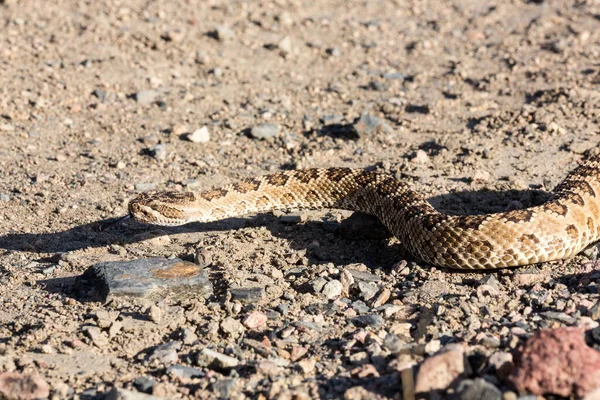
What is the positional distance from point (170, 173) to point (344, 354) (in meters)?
5.14

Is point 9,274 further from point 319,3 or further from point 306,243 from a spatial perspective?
point 319,3

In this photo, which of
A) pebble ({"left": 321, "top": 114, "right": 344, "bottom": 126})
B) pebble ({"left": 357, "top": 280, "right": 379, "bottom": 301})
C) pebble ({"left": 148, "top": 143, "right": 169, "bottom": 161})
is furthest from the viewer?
pebble ({"left": 321, "top": 114, "right": 344, "bottom": 126})

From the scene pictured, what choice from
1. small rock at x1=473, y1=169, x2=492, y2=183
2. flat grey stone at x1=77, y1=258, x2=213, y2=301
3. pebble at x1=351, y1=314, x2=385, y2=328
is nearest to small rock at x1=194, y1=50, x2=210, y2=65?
small rock at x1=473, y1=169, x2=492, y2=183

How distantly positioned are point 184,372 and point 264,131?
6.07 metres

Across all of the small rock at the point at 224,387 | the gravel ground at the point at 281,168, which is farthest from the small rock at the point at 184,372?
the small rock at the point at 224,387

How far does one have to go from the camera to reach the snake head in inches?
341

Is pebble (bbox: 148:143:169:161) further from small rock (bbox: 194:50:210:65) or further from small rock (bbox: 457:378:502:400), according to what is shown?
small rock (bbox: 457:378:502:400)

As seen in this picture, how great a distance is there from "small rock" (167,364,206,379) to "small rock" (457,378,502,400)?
1.97m

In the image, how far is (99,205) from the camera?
9828mm

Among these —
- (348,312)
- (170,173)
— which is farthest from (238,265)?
(170,173)

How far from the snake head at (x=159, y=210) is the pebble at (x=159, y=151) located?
7.30 feet

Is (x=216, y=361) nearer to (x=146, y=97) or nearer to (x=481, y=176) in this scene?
(x=481, y=176)

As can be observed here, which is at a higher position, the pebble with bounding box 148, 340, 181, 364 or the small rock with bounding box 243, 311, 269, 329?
the small rock with bounding box 243, 311, 269, 329

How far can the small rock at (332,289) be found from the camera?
744 centimetres
